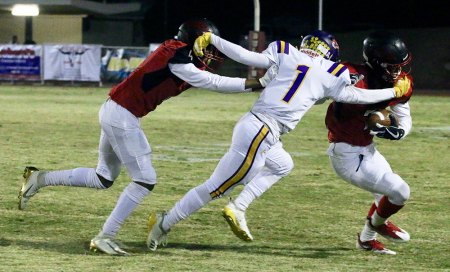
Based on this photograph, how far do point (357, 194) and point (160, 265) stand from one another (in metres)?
4.64

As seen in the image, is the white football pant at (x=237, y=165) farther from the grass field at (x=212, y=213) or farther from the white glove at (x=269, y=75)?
the grass field at (x=212, y=213)

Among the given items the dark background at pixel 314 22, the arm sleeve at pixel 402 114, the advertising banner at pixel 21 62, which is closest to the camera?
the arm sleeve at pixel 402 114

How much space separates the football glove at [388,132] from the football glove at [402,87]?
262 mm

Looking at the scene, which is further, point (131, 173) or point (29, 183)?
point (29, 183)

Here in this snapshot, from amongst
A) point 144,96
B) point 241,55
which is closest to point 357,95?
point 241,55

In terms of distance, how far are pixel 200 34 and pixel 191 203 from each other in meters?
1.27

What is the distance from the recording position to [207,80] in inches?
306

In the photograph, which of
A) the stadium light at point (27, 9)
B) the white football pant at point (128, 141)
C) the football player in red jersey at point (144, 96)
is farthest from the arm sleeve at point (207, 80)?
the stadium light at point (27, 9)

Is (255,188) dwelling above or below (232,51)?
below

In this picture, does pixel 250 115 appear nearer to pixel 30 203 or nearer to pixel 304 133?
pixel 30 203

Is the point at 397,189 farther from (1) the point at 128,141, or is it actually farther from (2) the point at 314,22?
Result: (2) the point at 314,22

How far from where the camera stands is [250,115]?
8.00 metres

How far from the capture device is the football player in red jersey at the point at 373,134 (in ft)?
26.5

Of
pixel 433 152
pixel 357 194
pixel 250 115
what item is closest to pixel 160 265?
pixel 250 115
